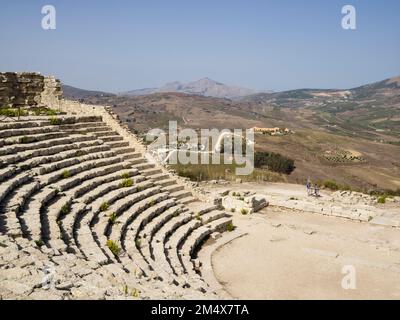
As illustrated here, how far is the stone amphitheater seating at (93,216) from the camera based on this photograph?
23.0 ft

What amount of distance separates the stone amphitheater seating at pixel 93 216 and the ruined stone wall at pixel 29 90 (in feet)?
10.9

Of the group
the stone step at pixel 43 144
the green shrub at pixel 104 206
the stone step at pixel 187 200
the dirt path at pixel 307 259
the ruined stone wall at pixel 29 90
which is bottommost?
the dirt path at pixel 307 259

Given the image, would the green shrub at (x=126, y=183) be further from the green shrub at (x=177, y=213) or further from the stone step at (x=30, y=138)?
the stone step at (x=30, y=138)

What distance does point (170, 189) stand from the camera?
17203 millimetres

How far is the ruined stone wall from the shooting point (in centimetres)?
1952

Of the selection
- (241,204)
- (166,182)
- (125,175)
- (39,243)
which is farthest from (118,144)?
(39,243)

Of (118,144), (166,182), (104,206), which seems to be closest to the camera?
(104,206)

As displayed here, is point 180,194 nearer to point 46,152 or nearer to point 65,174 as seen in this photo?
point 65,174

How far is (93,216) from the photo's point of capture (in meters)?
11.5

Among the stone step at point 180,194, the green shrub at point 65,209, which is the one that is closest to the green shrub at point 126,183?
the stone step at point 180,194

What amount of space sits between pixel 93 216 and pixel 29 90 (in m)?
11.8

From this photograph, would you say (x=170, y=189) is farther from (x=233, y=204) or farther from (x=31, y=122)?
(x=31, y=122)
